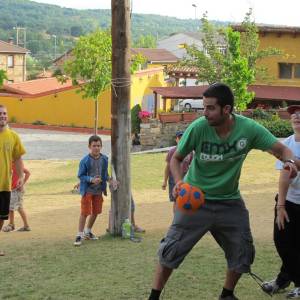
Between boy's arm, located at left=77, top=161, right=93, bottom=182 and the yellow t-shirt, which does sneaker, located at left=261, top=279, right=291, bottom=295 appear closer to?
the yellow t-shirt

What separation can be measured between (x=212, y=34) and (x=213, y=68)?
2840mm

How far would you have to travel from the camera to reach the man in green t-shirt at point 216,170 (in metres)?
5.07

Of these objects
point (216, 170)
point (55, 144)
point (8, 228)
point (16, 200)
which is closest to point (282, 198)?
point (216, 170)

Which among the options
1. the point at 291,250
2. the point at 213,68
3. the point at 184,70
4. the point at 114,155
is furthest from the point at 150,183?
the point at 184,70

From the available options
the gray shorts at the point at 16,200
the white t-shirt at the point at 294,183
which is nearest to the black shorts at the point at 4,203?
the gray shorts at the point at 16,200

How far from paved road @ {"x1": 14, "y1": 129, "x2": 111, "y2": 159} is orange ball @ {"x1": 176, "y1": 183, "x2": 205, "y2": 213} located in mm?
27804

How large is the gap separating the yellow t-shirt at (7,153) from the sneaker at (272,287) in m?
3.23

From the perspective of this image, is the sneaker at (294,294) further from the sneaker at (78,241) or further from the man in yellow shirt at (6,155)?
the sneaker at (78,241)

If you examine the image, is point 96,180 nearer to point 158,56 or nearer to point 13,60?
point 13,60

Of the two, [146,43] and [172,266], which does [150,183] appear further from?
[146,43]

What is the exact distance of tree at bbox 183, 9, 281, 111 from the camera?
3622 centimetres

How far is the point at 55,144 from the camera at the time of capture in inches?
1560

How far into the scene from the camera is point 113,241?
9.22m

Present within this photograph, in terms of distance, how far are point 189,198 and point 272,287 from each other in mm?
1455
